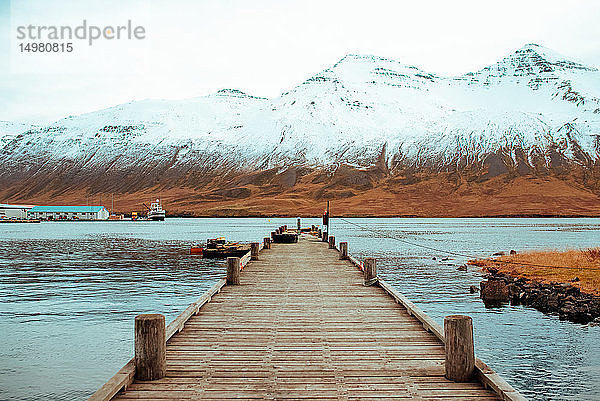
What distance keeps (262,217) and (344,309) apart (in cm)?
18483

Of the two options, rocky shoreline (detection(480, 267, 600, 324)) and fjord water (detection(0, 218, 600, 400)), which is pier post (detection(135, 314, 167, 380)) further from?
rocky shoreline (detection(480, 267, 600, 324))

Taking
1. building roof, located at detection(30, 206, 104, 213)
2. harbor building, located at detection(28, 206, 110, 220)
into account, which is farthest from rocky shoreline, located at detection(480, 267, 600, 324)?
building roof, located at detection(30, 206, 104, 213)

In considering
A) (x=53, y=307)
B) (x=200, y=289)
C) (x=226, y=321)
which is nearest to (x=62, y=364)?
(x=226, y=321)

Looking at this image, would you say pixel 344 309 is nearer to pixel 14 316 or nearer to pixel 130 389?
pixel 130 389

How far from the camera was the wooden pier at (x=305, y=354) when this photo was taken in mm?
8547

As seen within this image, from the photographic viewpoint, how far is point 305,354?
416 inches

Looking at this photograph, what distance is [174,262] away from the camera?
4288 cm

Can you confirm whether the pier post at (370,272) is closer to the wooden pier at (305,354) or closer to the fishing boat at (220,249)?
the wooden pier at (305,354)

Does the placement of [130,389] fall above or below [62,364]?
above

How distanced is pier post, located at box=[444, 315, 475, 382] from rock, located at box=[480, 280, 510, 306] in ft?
51.6

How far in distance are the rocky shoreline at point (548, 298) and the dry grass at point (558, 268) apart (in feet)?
3.60

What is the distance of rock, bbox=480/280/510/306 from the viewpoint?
24.2 m

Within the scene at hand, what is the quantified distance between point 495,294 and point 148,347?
60.3 ft

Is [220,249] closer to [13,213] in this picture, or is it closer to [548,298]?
[548,298]
